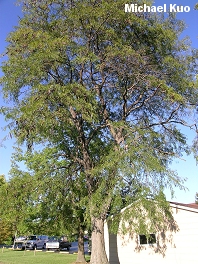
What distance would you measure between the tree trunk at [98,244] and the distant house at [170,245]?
3.97 feet

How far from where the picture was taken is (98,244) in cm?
1341

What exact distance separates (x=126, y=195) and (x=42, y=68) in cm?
702

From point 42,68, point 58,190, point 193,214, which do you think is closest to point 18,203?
point 58,190

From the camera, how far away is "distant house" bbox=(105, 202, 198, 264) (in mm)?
13117

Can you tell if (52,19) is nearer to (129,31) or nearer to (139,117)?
(129,31)

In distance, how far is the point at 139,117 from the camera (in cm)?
1608

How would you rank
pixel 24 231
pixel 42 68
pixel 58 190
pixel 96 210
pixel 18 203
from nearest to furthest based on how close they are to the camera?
1. pixel 96 210
2. pixel 42 68
3. pixel 18 203
4. pixel 58 190
5. pixel 24 231

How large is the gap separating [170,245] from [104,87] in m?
9.21

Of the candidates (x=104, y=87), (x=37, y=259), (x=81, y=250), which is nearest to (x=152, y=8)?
(x=104, y=87)

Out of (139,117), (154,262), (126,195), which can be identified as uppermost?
(139,117)

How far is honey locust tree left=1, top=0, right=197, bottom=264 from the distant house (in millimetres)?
2895

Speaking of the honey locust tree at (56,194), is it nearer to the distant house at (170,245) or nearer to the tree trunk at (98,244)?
the tree trunk at (98,244)

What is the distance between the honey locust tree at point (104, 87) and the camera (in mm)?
11578

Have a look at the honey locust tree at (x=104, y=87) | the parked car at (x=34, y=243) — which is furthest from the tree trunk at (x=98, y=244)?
the parked car at (x=34, y=243)
